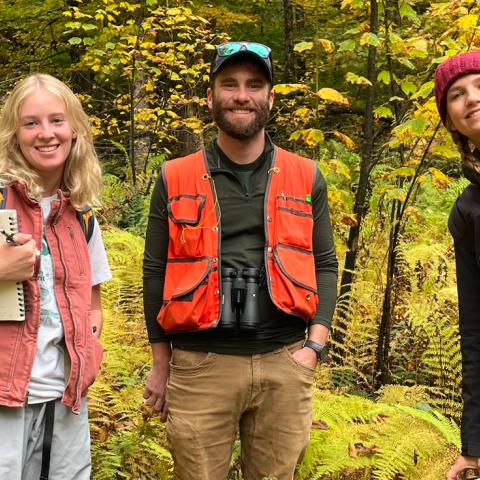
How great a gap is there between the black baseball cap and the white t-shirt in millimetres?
1003

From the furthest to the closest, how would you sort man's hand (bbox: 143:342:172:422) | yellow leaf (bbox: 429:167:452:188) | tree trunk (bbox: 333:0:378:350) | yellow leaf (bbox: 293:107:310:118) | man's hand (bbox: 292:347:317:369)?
tree trunk (bbox: 333:0:378:350), yellow leaf (bbox: 293:107:310:118), yellow leaf (bbox: 429:167:452:188), man's hand (bbox: 143:342:172:422), man's hand (bbox: 292:347:317:369)

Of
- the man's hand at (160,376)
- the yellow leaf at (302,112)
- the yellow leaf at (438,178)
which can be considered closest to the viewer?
the man's hand at (160,376)

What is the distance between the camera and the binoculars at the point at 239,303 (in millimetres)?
2707

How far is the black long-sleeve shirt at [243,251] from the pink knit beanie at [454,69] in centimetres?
82

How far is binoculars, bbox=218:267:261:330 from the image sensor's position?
8.88 feet

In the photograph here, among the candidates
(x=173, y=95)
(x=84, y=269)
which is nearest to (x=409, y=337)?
(x=84, y=269)

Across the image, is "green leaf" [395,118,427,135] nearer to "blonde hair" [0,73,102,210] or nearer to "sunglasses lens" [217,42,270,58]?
"sunglasses lens" [217,42,270,58]

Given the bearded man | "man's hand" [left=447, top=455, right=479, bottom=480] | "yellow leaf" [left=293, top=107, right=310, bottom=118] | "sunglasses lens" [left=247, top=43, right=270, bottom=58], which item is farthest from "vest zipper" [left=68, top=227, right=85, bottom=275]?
"yellow leaf" [left=293, top=107, right=310, bottom=118]

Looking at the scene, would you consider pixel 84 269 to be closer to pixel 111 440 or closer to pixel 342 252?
pixel 111 440

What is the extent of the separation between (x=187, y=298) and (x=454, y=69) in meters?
1.43

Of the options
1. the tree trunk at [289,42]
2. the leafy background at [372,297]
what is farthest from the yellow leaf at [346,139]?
the tree trunk at [289,42]

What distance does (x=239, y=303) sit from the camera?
271 centimetres

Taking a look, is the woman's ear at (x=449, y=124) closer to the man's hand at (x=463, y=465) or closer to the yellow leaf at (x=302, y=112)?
the man's hand at (x=463, y=465)

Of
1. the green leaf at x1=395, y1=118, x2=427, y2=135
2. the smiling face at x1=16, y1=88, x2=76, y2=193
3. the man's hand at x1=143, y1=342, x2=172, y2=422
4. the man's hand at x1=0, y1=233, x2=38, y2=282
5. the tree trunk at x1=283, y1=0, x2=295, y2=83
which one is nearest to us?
the man's hand at x1=0, y1=233, x2=38, y2=282
